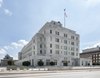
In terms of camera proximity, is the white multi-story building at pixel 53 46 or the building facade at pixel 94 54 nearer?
the white multi-story building at pixel 53 46

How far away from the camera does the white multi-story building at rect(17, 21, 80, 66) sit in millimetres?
97500

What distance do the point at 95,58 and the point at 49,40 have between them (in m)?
88.2

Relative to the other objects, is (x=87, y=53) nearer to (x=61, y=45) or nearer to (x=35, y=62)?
(x=61, y=45)

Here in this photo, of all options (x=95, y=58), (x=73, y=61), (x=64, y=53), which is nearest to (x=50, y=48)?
(x=64, y=53)

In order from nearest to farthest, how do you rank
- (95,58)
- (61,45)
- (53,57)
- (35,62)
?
1. (35,62)
2. (53,57)
3. (61,45)
4. (95,58)

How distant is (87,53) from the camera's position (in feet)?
618

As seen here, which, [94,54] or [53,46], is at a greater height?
[53,46]

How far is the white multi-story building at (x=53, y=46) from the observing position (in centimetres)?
9750

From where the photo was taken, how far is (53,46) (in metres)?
103

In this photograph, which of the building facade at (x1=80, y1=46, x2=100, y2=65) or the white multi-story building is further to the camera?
the building facade at (x1=80, y1=46, x2=100, y2=65)

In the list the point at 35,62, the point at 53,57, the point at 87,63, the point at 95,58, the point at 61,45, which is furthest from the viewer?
the point at 95,58

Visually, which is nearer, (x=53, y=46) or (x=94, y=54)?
(x=53, y=46)

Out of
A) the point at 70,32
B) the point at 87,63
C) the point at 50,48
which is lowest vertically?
the point at 87,63

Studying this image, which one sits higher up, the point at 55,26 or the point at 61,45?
the point at 55,26
